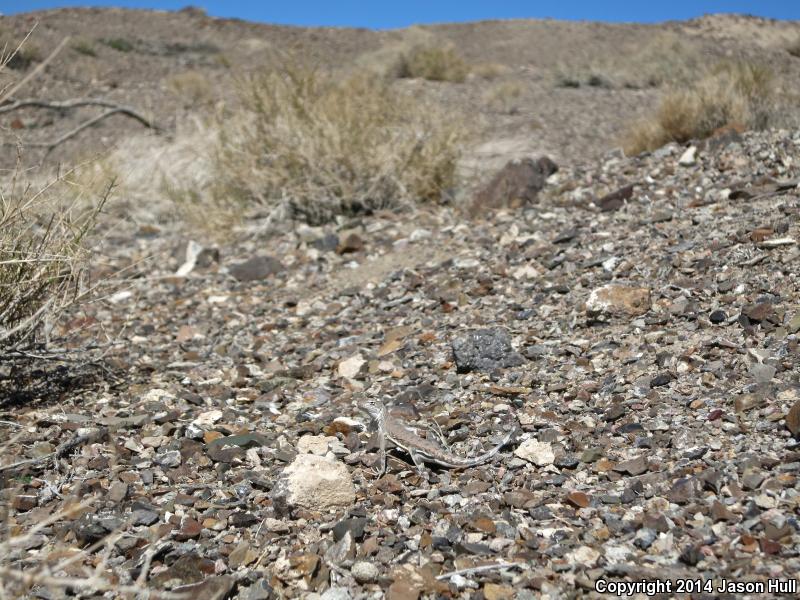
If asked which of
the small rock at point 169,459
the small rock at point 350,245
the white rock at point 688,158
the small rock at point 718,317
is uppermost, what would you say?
the white rock at point 688,158

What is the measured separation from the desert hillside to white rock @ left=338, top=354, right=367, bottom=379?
0.04 metres

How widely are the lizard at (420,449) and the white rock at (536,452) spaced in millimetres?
70

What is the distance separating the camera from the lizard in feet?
9.45

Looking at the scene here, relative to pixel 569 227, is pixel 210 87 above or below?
above

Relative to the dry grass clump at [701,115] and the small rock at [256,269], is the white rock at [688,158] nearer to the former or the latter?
the dry grass clump at [701,115]

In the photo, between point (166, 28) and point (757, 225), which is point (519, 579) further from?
point (166, 28)

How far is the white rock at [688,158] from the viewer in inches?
245

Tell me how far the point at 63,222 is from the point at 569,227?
3.21 meters

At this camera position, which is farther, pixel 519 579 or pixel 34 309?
pixel 34 309

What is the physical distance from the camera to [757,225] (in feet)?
14.6

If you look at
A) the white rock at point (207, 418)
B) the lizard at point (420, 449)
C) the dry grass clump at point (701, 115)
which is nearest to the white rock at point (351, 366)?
the white rock at point (207, 418)

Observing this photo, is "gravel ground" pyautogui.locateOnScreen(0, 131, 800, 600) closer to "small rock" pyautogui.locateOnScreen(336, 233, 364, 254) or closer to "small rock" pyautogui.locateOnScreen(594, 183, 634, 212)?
"small rock" pyautogui.locateOnScreen(594, 183, 634, 212)

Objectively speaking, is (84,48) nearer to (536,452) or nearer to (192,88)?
(192,88)

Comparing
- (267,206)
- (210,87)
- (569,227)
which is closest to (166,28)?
(210,87)
